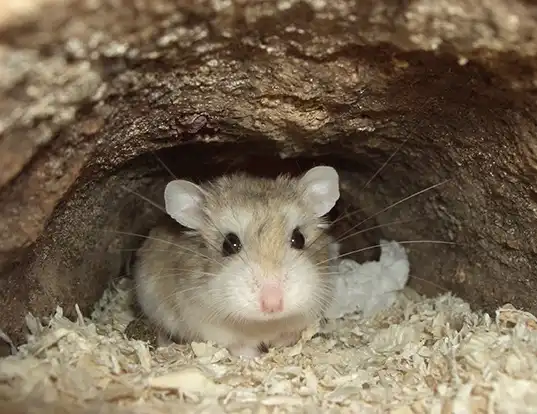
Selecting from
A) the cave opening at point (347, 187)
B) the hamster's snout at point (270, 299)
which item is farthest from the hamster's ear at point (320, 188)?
the hamster's snout at point (270, 299)

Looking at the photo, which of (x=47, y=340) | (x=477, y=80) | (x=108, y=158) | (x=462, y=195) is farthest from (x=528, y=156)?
(x=47, y=340)

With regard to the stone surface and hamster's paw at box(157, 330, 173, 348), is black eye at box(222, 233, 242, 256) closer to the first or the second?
the stone surface

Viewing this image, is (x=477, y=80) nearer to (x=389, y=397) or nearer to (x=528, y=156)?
(x=528, y=156)

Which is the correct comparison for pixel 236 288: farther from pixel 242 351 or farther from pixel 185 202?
pixel 185 202

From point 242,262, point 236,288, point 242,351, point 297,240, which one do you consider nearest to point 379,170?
point 297,240

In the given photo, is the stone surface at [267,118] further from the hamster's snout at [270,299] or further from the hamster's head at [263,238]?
the hamster's snout at [270,299]

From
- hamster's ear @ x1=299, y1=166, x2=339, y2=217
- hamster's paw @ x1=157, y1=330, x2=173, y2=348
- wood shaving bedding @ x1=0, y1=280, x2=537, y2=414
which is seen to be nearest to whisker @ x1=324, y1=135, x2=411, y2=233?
hamster's ear @ x1=299, y1=166, x2=339, y2=217

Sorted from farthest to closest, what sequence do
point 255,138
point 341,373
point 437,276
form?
1. point 437,276
2. point 255,138
3. point 341,373
